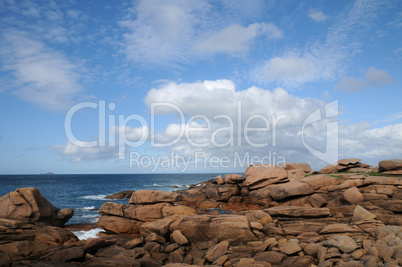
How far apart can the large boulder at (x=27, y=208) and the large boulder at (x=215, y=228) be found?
473 inches

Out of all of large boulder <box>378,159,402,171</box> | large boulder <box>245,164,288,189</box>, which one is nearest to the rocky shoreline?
large boulder <box>378,159,402,171</box>

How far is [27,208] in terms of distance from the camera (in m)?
21.8

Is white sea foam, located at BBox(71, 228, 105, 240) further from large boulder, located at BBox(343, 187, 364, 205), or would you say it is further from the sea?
large boulder, located at BBox(343, 187, 364, 205)

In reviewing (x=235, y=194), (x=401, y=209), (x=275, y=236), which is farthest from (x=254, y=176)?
(x=275, y=236)

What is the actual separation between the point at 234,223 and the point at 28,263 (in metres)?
12.3

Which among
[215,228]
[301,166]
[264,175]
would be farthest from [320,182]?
[301,166]

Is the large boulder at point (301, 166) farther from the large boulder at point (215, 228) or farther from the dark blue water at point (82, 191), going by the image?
the large boulder at point (215, 228)

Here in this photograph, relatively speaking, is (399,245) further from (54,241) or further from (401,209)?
(54,241)

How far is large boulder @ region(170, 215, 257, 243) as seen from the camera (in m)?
17.7

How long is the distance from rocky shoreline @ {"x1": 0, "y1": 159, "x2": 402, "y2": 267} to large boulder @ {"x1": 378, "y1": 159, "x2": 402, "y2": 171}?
628cm

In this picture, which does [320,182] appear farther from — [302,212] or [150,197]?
[150,197]

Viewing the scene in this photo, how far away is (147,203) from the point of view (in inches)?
962

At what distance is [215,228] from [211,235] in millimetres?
561

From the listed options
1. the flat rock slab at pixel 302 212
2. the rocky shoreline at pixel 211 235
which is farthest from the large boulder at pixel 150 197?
the flat rock slab at pixel 302 212
